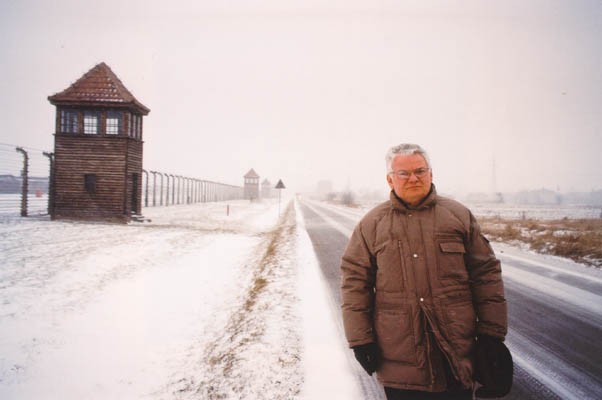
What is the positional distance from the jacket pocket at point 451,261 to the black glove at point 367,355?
25.1 inches

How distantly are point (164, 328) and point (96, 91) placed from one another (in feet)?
55.0

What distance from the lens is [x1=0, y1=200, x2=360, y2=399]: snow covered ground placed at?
3.40 meters

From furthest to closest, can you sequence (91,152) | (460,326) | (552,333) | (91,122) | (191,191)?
(191,191)
(91,122)
(91,152)
(552,333)
(460,326)

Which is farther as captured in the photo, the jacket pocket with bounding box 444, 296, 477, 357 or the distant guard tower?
the distant guard tower

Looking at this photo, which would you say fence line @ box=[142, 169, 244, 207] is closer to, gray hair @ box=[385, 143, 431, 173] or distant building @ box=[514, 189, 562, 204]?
gray hair @ box=[385, 143, 431, 173]

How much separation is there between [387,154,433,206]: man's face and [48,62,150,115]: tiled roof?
17.9 m

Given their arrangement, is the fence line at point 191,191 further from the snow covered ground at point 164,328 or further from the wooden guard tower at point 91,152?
the snow covered ground at point 164,328

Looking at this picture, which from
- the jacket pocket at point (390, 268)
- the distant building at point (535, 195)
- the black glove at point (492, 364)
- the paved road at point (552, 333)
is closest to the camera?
the black glove at point (492, 364)

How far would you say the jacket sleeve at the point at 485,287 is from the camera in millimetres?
1945

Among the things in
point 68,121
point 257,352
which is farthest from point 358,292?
point 68,121

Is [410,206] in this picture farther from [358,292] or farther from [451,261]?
[358,292]

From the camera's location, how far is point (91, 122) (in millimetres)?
16875

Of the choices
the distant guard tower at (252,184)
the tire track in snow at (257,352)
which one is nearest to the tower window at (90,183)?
the tire track in snow at (257,352)

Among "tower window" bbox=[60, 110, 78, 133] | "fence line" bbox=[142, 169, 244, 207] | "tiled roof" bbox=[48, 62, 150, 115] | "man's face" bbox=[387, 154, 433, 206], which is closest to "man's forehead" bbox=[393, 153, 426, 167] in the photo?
"man's face" bbox=[387, 154, 433, 206]
